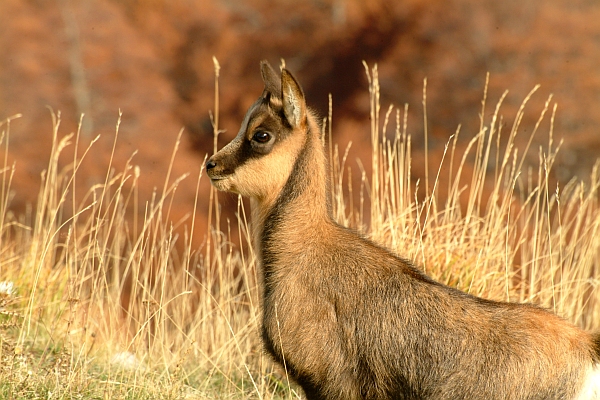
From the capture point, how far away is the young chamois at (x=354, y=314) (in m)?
4.27

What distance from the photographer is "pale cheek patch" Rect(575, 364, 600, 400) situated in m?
4.20

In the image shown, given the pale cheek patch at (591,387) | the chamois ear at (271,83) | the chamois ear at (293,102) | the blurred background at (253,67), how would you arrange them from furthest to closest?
the blurred background at (253,67), the chamois ear at (271,83), the chamois ear at (293,102), the pale cheek patch at (591,387)

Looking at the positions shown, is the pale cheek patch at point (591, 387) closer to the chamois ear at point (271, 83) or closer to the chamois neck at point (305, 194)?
the chamois neck at point (305, 194)

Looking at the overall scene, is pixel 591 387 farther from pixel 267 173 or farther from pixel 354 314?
pixel 267 173

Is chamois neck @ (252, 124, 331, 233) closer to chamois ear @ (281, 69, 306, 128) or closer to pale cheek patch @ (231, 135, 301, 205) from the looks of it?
pale cheek patch @ (231, 135, 301, 205)

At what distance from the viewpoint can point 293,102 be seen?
4973 millimetres

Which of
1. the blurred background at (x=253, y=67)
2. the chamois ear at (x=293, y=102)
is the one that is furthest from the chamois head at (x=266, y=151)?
the blurred background at (x=253, y=67)

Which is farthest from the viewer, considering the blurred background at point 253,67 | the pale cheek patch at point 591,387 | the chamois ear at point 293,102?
the blurred background at point 253,67

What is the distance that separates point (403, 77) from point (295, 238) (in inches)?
390

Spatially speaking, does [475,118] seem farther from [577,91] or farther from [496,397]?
[496,397]

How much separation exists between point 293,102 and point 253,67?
10.2m

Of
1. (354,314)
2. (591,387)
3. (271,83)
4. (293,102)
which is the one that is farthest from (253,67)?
(591,387)

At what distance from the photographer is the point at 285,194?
500 centimetres

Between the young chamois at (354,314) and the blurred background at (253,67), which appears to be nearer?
the young chamois at (354,314)
